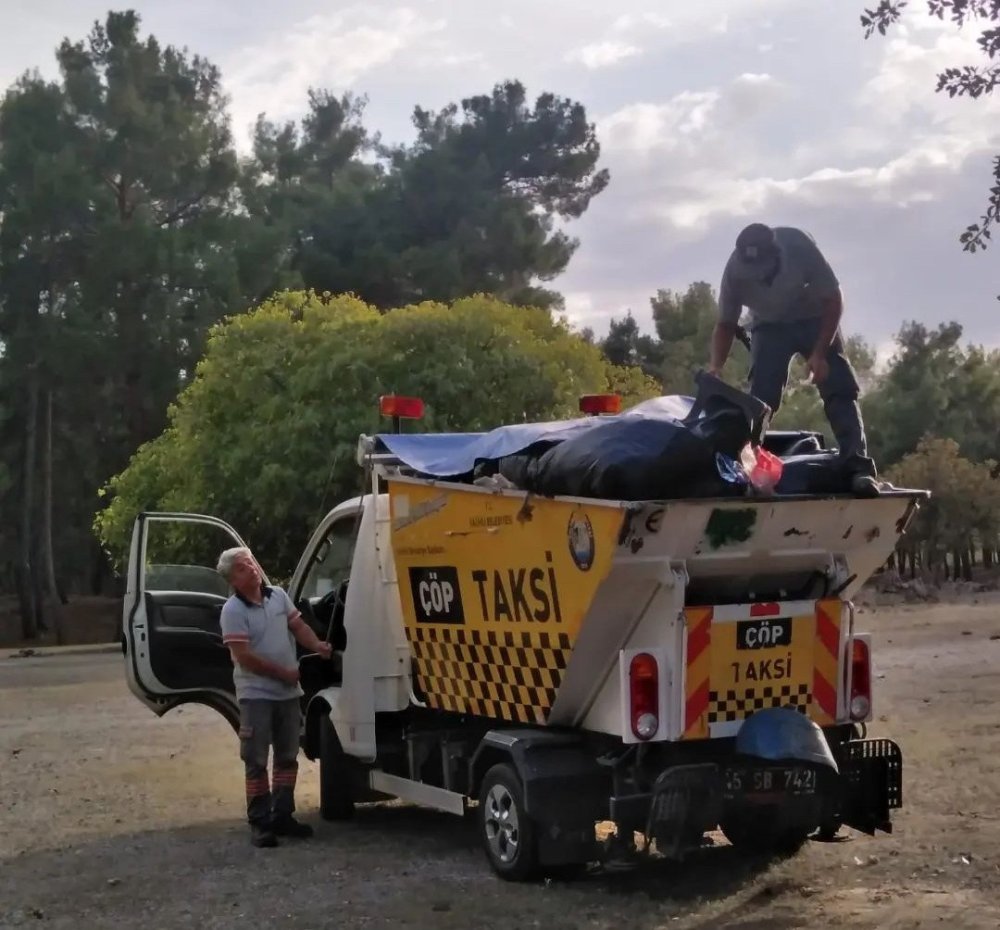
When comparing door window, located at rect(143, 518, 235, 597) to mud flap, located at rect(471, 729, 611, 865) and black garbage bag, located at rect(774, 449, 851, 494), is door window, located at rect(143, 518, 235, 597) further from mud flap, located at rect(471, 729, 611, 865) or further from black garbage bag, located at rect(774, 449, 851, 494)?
black garbage bag, located at rect(774, 449, 851, 494)

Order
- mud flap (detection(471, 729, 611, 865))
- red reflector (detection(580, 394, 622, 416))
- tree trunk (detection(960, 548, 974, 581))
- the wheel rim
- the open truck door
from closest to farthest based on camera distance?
mud flap (detection(471, 729, 611, 865)) → the wheel rim → red reflector (detection(580, 394, 622, 416)) → the open truck door → tree trunk (detection(960, 548, 974, 581))

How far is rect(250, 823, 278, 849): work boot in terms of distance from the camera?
9.08 metres

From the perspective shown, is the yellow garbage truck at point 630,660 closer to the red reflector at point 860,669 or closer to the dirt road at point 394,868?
the red reflector at point 860,669

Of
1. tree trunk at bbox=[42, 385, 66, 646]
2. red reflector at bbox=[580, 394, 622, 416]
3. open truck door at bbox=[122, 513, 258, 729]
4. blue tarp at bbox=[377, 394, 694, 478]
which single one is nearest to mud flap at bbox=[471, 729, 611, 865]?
blue tarp at bbox=[377, 394, 694, 478]

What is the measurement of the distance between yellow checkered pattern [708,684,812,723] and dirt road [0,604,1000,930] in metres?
0.94

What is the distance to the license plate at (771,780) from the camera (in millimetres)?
7289

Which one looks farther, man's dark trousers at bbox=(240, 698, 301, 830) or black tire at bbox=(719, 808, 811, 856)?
man's dark trousers at bbox=(240, 698, 301, 830)

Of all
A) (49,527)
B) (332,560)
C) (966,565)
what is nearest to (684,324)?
(966,565)

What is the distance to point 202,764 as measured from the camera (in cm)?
1312

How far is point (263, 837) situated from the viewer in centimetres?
907

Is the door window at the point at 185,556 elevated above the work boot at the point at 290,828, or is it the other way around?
the door window at the point at 185,556

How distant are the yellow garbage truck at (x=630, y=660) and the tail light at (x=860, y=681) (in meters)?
0.01

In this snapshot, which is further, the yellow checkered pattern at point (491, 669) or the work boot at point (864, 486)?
the yellow checkered pattern at point (491, 669)

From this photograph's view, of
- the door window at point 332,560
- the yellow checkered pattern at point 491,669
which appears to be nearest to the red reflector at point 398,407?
the door window at point 332,560
